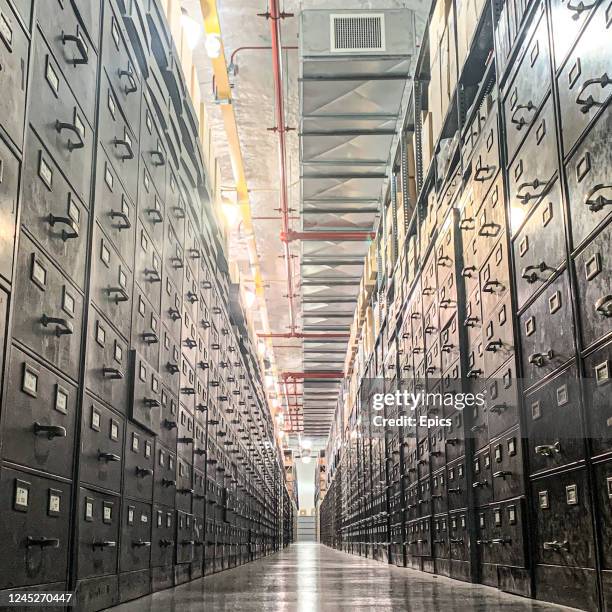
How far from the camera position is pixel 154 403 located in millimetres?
4855

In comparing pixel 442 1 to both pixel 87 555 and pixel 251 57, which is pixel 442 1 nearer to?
pixel 251 57

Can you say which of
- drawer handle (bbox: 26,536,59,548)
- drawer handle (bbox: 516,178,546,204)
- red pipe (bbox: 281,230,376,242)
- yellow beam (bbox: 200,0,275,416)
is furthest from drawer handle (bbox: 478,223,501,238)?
red pipe (bbox: 281,230,376,242)

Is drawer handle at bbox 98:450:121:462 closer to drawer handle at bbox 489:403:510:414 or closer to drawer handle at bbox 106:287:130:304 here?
drawer handle at bbox 106:287:130:304

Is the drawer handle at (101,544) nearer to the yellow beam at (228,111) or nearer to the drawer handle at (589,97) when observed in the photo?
the drawer handle at (589,97)

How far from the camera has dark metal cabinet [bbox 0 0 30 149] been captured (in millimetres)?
2443

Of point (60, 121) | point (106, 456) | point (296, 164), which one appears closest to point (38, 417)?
point (106, 456)

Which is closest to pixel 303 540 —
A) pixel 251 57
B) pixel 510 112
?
pixel 251 57

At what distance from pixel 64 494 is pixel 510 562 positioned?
2.74m

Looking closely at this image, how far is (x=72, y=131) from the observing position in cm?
324

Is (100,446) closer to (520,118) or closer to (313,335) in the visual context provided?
(520,118)

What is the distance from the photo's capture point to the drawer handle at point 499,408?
15.3ft

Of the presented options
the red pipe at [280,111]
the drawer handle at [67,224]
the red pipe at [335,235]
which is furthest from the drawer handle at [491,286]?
the red pipe at [335,235]

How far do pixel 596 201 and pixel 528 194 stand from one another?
42.0 inches

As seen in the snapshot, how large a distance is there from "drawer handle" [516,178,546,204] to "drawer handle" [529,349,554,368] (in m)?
0.81
